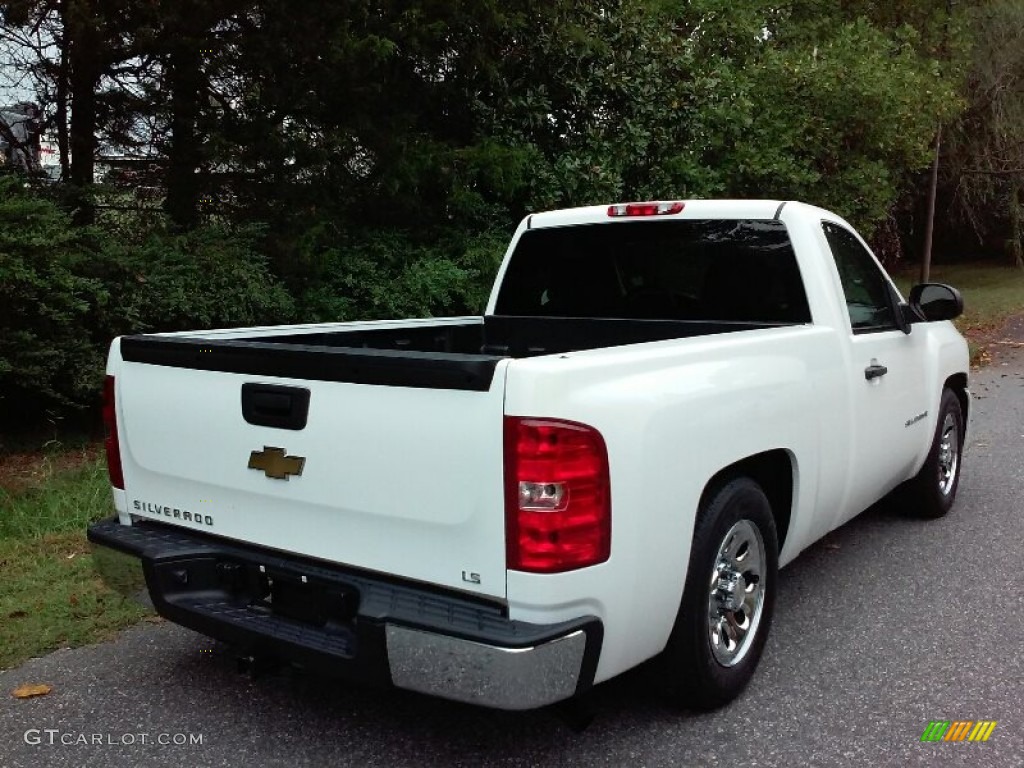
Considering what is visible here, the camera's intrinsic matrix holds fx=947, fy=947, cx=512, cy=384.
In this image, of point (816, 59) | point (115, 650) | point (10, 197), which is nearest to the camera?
point (115, 650)

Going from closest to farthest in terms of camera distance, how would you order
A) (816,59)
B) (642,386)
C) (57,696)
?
(642,386), (57,696), (816,59)

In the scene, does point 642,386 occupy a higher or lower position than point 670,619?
higher

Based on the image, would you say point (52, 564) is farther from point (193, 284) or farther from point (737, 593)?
point (737, 593)

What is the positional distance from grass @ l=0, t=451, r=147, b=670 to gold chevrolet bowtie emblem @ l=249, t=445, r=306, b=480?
1.69m

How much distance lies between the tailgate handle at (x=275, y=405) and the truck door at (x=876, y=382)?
251 cm

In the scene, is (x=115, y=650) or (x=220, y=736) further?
(x=115, y=650)

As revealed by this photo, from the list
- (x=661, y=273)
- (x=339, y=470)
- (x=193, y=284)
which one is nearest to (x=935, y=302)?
(x=661, y=273)

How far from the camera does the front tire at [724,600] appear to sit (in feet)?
10.3

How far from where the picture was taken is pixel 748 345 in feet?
11.4

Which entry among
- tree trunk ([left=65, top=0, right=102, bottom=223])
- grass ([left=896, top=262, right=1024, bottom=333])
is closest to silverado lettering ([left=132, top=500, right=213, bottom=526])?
tree trunk ([left=65, top=0, right=102, bottom=223])

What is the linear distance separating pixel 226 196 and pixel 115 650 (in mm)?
5775

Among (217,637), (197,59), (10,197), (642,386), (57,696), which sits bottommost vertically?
(57,696)

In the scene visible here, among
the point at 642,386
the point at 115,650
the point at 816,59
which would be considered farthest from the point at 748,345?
the point at 816,59

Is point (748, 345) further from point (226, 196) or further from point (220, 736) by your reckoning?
point (226, 196)
